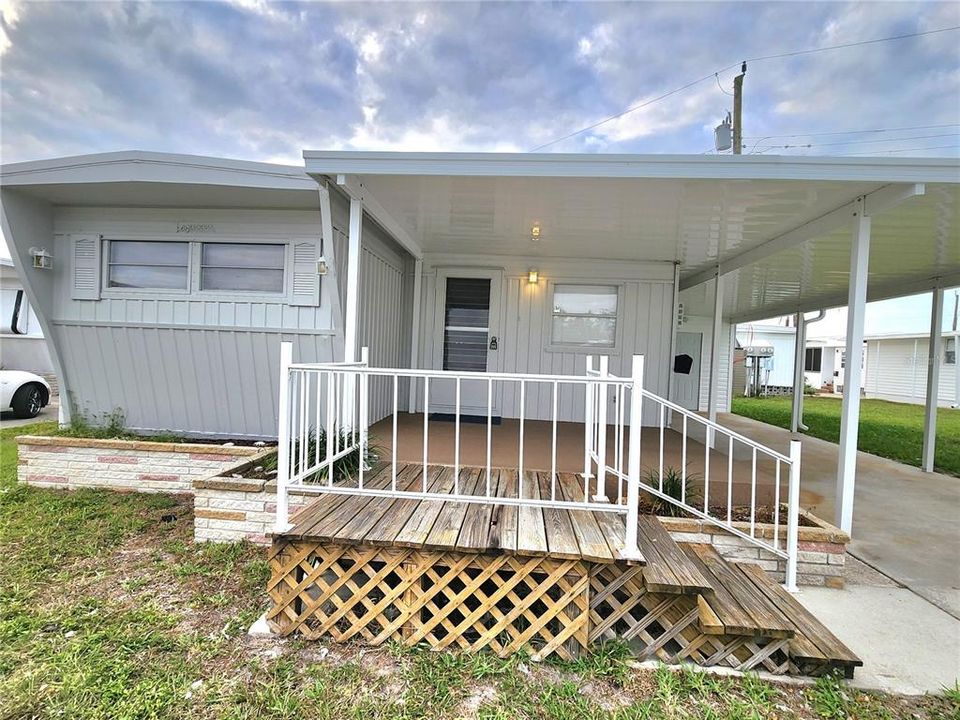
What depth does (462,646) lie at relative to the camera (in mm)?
2119

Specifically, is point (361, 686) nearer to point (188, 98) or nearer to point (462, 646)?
point (462, 646)

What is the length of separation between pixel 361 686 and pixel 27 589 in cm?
219

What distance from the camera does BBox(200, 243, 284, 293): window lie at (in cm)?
423

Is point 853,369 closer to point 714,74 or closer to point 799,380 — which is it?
point 799,380

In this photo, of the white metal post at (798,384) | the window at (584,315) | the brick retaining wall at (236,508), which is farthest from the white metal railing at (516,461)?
the white metal post at (798,384)

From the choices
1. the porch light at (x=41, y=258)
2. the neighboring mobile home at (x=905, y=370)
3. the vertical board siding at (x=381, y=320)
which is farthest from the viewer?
the neighboring mobile home at (x=905, y=370)

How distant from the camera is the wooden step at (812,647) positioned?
1.94 m

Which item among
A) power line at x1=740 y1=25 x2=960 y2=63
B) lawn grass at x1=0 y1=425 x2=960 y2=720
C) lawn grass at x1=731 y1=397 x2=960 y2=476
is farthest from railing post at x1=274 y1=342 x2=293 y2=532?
power line at x1=740 y1=25 x2=960 y2=63

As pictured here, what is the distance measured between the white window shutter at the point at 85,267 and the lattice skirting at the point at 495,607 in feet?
13.0

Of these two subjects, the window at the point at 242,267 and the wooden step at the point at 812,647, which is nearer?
the wooden step at the point at 812,647

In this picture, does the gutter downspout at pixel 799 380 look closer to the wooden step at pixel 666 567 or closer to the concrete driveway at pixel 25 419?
the wooden step at pixel 666 567

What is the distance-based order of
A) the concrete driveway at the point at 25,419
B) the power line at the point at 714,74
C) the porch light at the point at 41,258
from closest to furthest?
the porch light at the point at 41,258
the concrete driveway at the point at 25,419
the power line at the point at 714,74

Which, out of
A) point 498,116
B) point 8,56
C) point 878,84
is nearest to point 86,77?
point 8,56

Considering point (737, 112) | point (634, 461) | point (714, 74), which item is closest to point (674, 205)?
point (634, 461)
